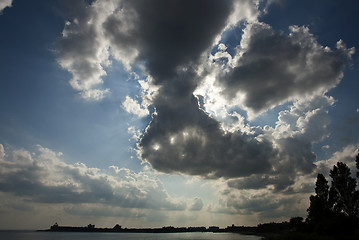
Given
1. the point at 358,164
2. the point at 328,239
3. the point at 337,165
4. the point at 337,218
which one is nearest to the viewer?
the point at 328,239

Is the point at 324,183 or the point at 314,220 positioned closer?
the point at 314,220

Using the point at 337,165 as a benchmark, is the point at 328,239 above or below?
below

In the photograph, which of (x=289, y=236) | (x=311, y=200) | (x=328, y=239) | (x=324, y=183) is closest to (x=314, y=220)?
(x=311, y=200)

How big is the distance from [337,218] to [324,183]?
135 ft

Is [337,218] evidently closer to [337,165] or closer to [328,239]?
[328,239]

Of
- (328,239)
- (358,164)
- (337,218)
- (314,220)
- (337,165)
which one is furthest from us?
(337,165)

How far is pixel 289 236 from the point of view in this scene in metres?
62.2

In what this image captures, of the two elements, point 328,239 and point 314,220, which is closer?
point 328,239

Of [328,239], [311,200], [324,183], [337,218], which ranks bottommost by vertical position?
[328,239]

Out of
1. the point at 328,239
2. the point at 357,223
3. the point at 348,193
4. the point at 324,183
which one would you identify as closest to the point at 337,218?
the point at 357,223

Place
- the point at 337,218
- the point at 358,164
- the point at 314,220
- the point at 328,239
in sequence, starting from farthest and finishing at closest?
the point at 314,220 → the point at 358,164 → the point at 337,218 → the point at 328,239

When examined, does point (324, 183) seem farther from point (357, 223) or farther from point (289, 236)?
point (289, 236)

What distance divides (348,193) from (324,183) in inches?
414

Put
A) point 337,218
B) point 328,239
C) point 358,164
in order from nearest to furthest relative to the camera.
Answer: point 328,239 < point 337,218 < point 358,164
